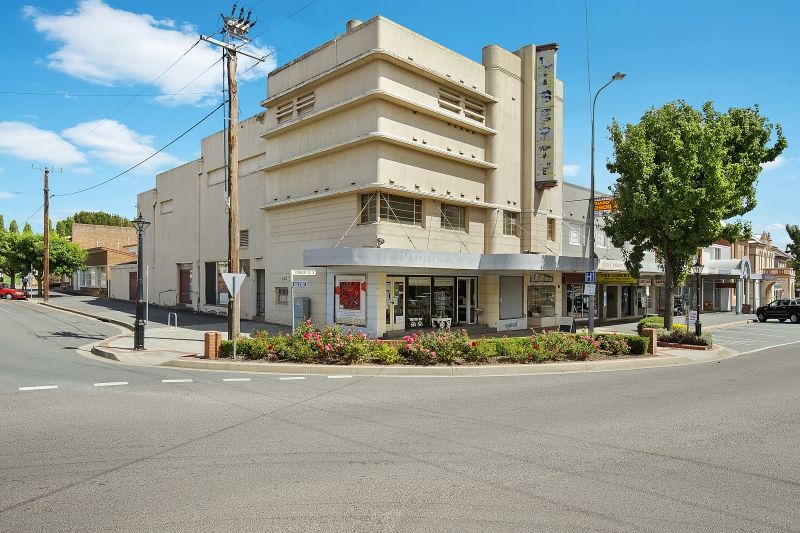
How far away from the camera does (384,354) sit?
591 inches

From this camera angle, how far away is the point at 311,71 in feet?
80.5

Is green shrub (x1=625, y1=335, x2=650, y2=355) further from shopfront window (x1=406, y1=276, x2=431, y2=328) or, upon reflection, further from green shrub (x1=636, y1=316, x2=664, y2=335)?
shopfront window (x1=406, y1=276, x2=431, y2=328)

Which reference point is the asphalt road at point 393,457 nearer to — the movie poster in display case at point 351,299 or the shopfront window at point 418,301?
the movie poster in display case at point 351,299

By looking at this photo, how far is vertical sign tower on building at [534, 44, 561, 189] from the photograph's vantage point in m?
27.2

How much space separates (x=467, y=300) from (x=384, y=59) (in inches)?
464

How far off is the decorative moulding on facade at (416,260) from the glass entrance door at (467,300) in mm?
1627

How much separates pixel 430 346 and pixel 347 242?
9003mm

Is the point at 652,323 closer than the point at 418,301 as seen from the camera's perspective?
No

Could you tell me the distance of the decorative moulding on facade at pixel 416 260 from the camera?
63.9 feet

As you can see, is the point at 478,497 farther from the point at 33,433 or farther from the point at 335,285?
the point at 335,285

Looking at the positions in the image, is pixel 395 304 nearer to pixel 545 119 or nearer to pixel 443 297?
pixel 443 297

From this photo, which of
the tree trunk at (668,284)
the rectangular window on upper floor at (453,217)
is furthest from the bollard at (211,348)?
the tree trunk at (668,284)

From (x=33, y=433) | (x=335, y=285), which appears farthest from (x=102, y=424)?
(x=335, y=285)

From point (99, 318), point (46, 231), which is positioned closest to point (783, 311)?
point (99, 318)
